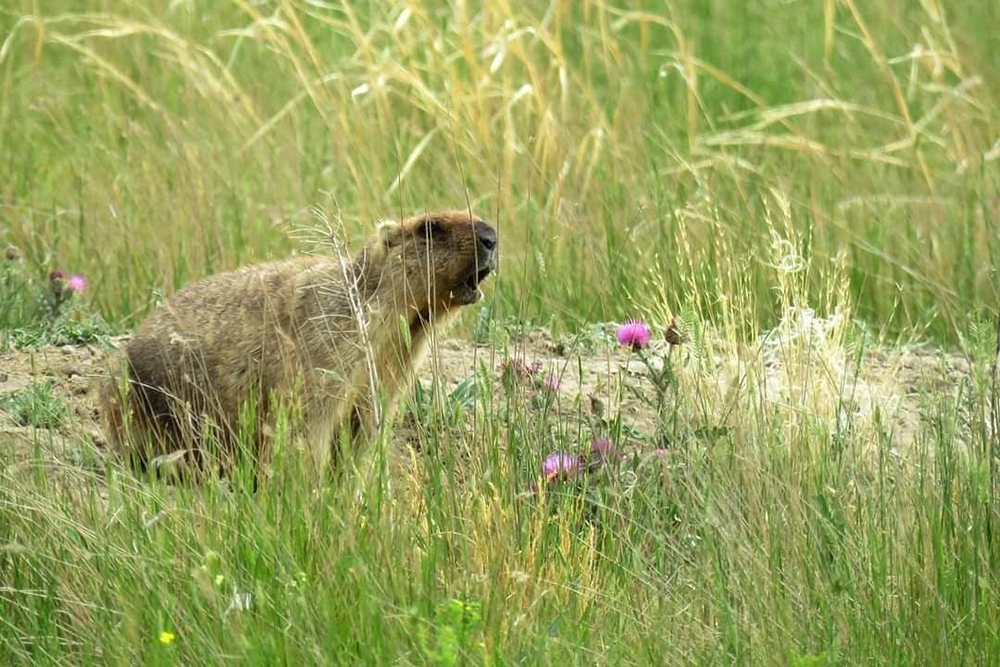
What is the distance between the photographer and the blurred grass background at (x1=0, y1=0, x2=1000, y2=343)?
7.23m

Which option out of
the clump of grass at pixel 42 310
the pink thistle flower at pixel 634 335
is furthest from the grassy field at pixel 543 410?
the pink thistle flower at pixel 634 335

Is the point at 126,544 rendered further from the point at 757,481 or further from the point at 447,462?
the point at 757,481

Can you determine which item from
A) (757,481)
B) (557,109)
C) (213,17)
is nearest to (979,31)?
(557,109)

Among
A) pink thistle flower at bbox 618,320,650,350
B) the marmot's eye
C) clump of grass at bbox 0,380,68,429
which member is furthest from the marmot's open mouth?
clump of grass at bbox 0,380,68,429

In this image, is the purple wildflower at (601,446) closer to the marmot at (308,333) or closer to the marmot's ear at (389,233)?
the marmot at (308,333)

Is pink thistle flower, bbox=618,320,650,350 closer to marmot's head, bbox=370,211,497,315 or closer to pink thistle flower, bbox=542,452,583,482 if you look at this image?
pink thistle flower, bbox=542,452,583,482

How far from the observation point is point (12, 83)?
9.73 meters

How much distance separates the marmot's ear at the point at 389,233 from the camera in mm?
5715

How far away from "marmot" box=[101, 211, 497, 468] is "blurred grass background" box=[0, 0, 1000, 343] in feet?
2.99

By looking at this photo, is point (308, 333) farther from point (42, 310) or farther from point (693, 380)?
point (42, 310)

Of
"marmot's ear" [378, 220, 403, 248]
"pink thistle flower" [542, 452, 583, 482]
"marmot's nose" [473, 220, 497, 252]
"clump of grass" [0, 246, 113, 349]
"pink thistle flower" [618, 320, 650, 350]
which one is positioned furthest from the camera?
"clump of grass" [0, 246, 113, 349]

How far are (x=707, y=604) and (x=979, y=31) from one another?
7600 millimetres

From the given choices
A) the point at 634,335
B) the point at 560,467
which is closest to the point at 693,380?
the point at 634,335

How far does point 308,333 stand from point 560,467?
1.38m
